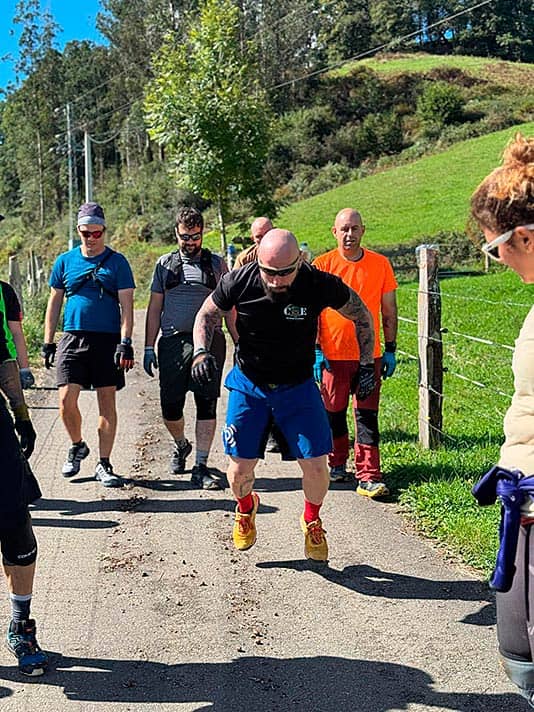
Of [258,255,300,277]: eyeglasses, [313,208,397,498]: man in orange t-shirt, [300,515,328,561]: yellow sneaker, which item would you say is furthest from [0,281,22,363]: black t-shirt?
[313,208,397,498]: man in orange t-shirt

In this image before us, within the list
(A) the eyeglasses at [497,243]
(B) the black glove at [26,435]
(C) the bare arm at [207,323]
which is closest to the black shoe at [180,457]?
(B) the black glove at [26,435]

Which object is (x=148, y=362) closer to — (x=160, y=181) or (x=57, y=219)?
(x=160, y=181)

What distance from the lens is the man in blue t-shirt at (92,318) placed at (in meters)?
7.06

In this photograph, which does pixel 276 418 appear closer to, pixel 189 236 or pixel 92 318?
pixel 189 236

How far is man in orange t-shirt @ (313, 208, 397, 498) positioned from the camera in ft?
21.9

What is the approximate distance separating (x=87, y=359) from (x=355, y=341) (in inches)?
84.1

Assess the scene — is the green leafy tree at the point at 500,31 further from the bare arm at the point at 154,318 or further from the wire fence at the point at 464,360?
the bare arm at the point at 154,318

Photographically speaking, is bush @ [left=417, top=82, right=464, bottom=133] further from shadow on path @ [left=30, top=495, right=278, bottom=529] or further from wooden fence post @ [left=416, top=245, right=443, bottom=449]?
shadow on path @ [left=30, top=495, right=278, bottom=529]

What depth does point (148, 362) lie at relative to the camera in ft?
23.7

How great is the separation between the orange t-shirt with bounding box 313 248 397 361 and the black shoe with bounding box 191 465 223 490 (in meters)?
1.36

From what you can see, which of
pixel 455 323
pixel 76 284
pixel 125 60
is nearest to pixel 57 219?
pixel 125 60

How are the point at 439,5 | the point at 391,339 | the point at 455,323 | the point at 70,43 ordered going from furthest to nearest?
the point at 439,5, the point at 70,43, the point at 455,323, the point at 391,339

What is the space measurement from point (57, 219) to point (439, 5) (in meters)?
42.9

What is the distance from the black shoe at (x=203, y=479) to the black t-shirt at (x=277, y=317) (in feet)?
7.02
